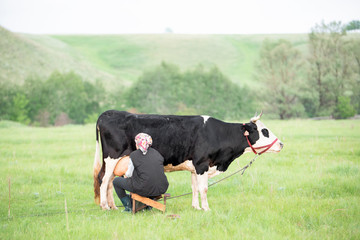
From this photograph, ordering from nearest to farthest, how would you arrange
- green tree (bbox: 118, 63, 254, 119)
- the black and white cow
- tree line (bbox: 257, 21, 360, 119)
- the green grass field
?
the green grass field, the black and white cow, tree line (bbox: 257, 21, 360, 119), green tree (bbox: 118, 63, 254, 119)

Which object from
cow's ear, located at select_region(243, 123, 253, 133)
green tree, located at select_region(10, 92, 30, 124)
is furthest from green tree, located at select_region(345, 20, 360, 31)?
green tree, located at select_region(10, 92, 30, 124)

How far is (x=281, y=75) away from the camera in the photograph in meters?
55.2

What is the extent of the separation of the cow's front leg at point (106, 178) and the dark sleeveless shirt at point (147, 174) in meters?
1.16

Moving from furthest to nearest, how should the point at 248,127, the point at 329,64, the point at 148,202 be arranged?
the point at 329,64 < the point at 248,127 < the point at 148,202

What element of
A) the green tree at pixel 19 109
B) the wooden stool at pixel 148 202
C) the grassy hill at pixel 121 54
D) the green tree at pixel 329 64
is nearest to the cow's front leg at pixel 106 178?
the wooden stool at pixel 148 202

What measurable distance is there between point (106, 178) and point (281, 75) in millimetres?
50395

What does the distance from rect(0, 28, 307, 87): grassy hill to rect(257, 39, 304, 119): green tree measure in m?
29.2

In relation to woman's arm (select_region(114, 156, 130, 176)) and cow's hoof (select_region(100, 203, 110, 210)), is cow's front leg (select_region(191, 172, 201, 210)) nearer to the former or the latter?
woman's arm (select_region(114, 156, 130, 176))

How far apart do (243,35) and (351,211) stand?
141702mm

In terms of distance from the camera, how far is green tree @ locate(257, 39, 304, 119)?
2111 inches

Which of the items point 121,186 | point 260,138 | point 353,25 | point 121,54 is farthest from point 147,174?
point 121,54

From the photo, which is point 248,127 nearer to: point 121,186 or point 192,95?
point 121,186

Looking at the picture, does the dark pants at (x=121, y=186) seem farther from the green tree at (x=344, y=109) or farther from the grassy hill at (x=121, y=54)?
the grassy hill at (x=121, y=54)

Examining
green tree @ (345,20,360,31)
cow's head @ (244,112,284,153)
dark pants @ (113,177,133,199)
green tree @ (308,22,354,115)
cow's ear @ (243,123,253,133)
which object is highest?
green tree @ (345,20,360,31)
